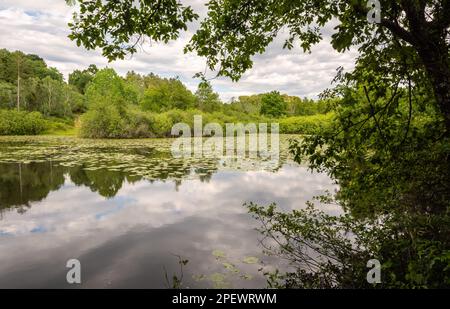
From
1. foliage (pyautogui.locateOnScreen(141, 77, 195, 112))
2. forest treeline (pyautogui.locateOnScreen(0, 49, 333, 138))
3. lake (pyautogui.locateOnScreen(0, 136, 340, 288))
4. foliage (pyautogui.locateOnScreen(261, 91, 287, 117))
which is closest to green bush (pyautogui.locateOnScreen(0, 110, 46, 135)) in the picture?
forest treeline (pyautogui.locateOnScreen(0, 49, 333, 138))

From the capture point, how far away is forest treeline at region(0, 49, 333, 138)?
34.2m

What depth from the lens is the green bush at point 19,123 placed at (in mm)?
36125

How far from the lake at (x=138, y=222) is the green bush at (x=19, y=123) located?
26.2m

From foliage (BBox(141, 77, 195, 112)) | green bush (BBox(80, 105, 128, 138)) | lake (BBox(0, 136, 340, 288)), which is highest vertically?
foliage (BBox(141, 77, 195, 112))

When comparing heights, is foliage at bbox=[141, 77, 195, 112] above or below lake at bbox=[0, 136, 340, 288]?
above

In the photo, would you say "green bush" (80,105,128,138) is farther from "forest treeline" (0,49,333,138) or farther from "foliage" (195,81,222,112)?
"foliage" (195,81,222,112)

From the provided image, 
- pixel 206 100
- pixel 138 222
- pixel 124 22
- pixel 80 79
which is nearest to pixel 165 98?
pixel 206 100

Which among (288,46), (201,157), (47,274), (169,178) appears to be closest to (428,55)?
(288,46)

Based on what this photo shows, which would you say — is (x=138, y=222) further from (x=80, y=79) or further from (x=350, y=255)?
(x=80, y=79)

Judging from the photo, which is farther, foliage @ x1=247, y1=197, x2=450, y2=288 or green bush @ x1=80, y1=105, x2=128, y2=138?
green bush @ x1=80, y1=105, x2=128, y2=138

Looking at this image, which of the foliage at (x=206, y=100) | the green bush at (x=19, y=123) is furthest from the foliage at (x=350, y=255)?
the foliage at (x=206, y=100)

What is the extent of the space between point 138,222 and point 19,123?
3723 centimetres

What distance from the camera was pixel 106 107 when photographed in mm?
32781
